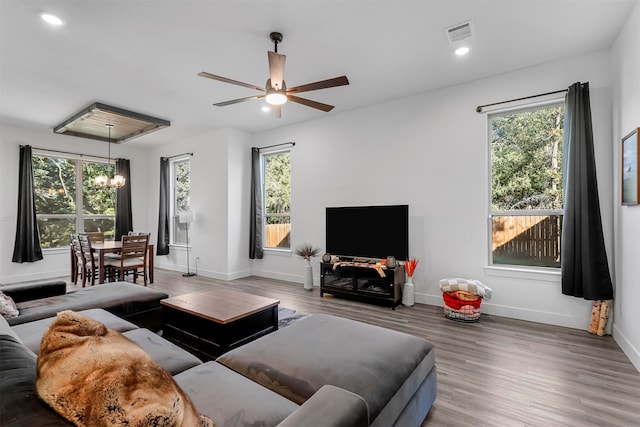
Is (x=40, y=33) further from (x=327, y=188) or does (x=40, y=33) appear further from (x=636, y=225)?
(x=636, y=225)

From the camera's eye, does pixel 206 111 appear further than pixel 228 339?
Yes

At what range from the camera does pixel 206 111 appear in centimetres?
484

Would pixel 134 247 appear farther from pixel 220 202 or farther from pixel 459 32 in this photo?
pixel 459 32

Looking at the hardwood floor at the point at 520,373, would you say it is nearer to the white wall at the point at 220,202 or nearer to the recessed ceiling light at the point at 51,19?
the white wall at the point at 220,202

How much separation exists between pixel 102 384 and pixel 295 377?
2.98 ft

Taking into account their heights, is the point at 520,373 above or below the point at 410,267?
below

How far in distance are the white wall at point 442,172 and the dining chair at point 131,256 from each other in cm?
277

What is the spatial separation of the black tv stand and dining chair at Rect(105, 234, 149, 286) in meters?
3.22

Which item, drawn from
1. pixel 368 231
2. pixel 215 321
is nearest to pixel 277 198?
pixel 368 231

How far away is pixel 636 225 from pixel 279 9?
348cm

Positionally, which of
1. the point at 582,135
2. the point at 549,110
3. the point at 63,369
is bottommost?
the point at 63,369

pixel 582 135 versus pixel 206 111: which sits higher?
pixel 206 111

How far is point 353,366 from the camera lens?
147cm

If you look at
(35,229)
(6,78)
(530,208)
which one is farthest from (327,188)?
(35,229)
